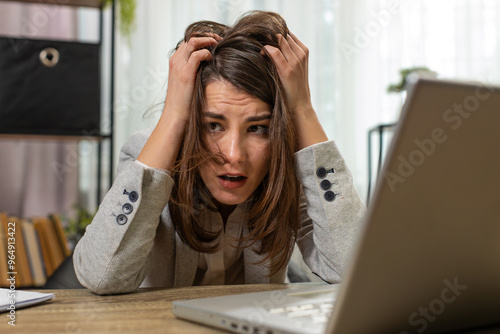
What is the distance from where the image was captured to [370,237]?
364 millimetres

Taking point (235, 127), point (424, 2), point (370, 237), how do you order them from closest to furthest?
point (370, 237) → point (235, 127) → point (424, 2)

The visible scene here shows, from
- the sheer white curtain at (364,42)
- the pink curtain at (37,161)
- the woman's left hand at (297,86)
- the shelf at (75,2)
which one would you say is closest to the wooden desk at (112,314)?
the woman's left hand at (297,86)

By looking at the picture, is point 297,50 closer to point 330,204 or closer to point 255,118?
point 255,118

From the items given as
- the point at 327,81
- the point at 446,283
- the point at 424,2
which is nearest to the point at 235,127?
the point at 446,283

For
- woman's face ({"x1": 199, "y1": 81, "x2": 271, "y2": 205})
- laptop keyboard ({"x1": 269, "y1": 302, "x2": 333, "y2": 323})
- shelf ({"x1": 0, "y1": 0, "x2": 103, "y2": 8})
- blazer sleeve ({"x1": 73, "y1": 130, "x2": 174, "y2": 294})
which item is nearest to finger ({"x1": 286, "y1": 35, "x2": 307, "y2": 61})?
woman's face ({"x1": 199, "y1": 81, "x2": 271, "y2": 205})

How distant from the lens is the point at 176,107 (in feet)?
3.12

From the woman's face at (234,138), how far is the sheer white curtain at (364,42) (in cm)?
178

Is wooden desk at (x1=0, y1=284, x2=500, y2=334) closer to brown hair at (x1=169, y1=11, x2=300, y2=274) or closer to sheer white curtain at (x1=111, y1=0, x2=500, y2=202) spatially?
brown hair at (x1=169, y1=11, x2=300, y2=274)

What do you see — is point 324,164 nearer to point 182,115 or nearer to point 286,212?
point 286,212

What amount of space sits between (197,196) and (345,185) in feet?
0.98

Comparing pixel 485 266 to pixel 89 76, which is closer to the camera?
pixel 485 266

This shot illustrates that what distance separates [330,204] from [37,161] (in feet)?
6.31

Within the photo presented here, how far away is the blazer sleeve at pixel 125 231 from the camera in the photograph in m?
0.81

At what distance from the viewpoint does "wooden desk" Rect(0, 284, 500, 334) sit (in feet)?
1.68
